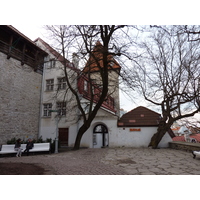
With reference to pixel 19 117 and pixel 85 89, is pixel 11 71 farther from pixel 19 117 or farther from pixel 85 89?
pixel 85 89

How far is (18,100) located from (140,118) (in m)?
11.1

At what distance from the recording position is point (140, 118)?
48.4 feet

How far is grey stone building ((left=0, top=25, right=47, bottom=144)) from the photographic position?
1277cm

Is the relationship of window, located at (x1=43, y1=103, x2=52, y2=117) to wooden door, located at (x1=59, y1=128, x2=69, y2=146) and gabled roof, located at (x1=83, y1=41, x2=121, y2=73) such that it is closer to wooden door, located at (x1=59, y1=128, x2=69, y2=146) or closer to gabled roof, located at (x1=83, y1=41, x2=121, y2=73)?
wooden door, located at (x1=59, y1=128, x2=69, y2=146)

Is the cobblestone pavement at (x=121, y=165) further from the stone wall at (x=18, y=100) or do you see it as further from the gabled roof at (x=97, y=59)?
the stone wall at (x=18, y=100)

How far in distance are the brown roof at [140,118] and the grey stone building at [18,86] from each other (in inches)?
337

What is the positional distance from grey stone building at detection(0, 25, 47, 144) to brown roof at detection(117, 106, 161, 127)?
8.57 metres

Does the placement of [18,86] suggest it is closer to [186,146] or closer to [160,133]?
[160,133]

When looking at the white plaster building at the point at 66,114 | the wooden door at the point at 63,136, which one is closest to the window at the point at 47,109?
the white plaster building at the point at 66,114

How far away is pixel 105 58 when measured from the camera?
32.1 feet

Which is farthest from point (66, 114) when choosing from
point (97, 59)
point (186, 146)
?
point (186, 146)

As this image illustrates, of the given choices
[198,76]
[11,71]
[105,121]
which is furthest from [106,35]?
[11,71]

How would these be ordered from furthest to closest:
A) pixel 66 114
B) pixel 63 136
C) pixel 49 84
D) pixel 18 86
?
pixel 49 84
pixel 66 114
pixel 63 136
pixel 18 86

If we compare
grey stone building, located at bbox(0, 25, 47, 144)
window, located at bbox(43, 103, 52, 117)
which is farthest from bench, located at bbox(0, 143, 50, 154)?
window, located at bbox(43, 103, 52, 117)
